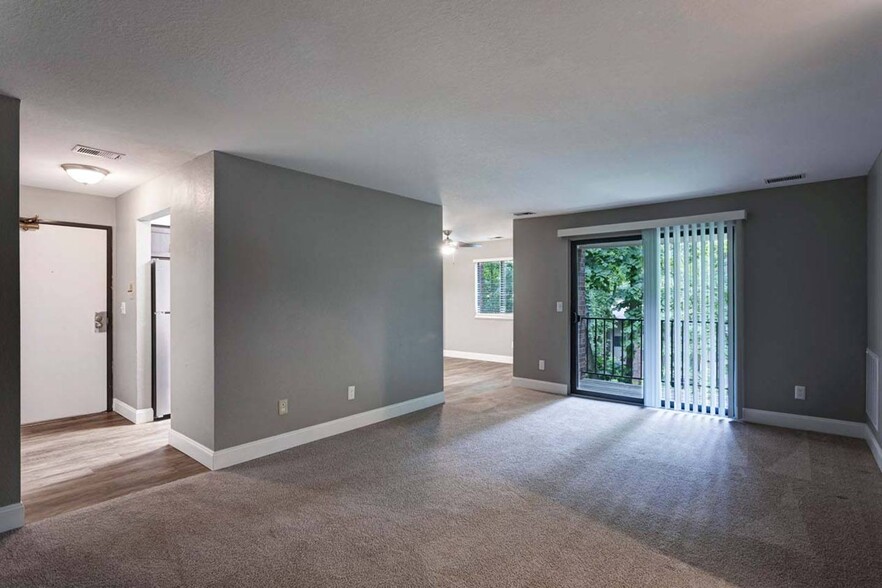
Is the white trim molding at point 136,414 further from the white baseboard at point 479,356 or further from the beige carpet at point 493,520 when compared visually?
the white baseboard at point 479,356

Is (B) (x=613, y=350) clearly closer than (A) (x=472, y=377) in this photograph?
Yes

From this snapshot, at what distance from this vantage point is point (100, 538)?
7.91 ft

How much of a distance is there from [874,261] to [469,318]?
620 centimetres

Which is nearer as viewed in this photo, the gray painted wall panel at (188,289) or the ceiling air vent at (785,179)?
the gray painted wall panel at (188,289)

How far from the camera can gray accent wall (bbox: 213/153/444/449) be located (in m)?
3.46

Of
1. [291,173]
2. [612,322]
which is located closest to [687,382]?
[612,322]

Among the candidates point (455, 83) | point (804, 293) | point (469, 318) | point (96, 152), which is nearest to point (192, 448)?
point (96, 152)

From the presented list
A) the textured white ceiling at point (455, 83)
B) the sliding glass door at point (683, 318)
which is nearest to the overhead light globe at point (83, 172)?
the textured white ceiling at point (455, 83)

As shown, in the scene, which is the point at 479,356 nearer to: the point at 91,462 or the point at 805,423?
the point at 805,423

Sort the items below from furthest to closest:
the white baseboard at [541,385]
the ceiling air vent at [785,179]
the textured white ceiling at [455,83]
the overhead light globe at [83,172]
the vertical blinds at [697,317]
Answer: the white baseboard at [541,385], the vertical blinds at [697,317], the ceiling air vent at [785,179], the overhead light globe at [83,172], the textured white ceiling at [455,83]

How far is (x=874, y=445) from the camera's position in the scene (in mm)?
3590

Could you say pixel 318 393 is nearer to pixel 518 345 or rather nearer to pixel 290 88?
pixel 290 88

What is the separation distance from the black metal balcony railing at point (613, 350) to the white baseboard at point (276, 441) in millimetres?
3254

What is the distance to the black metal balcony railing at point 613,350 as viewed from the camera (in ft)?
20.9
